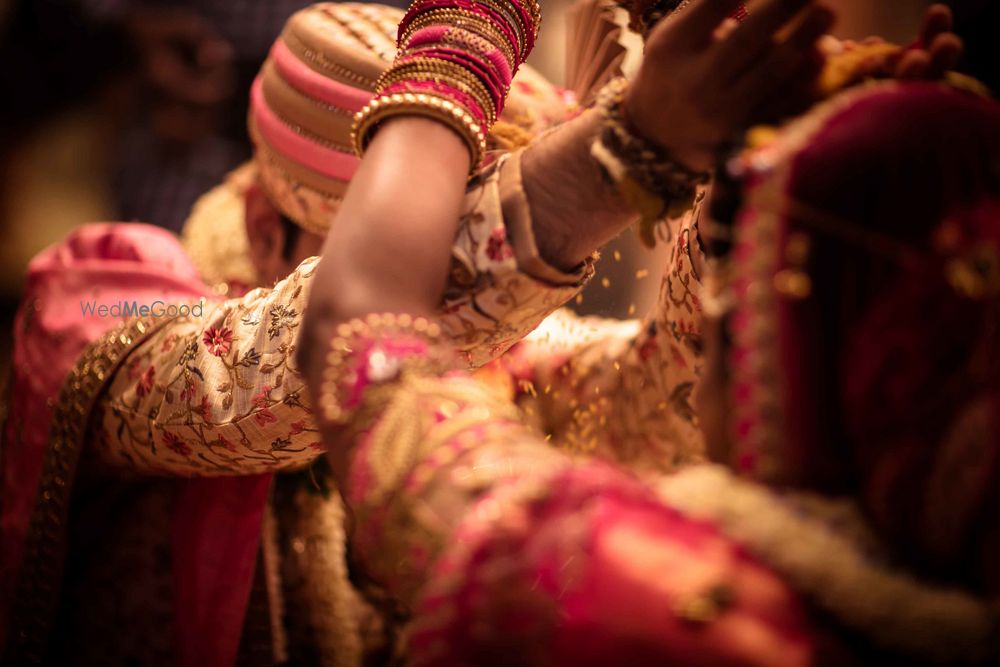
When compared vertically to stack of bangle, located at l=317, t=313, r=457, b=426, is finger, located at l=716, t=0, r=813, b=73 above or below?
above

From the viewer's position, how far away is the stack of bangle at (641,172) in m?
0.51

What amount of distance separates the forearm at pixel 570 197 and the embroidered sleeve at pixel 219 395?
0.56 ft

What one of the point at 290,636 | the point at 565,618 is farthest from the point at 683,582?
the point at 290,636

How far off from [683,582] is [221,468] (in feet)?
1.55

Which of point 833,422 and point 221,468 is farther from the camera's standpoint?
point 221,468

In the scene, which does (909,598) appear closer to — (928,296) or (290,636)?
(928,296)

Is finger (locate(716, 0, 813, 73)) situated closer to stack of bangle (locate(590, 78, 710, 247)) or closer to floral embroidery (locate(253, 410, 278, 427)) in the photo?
stack of bangle (locate(590, 78, 710, 247))

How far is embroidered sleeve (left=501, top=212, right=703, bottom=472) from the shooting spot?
778 mm

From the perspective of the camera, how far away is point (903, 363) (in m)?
0.39

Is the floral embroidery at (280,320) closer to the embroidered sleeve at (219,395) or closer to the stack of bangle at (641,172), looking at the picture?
the embroidered sleeve at (219,395)

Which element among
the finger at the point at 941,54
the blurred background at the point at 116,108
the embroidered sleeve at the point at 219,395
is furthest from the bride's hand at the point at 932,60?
the blurred background at the point at 116,108

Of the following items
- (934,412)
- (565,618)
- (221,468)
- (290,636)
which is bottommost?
(290,636)

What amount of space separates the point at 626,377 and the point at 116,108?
1.79m

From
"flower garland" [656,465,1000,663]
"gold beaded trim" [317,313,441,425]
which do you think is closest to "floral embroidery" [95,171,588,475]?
"gold beaded trim" [317,313,441,425]
